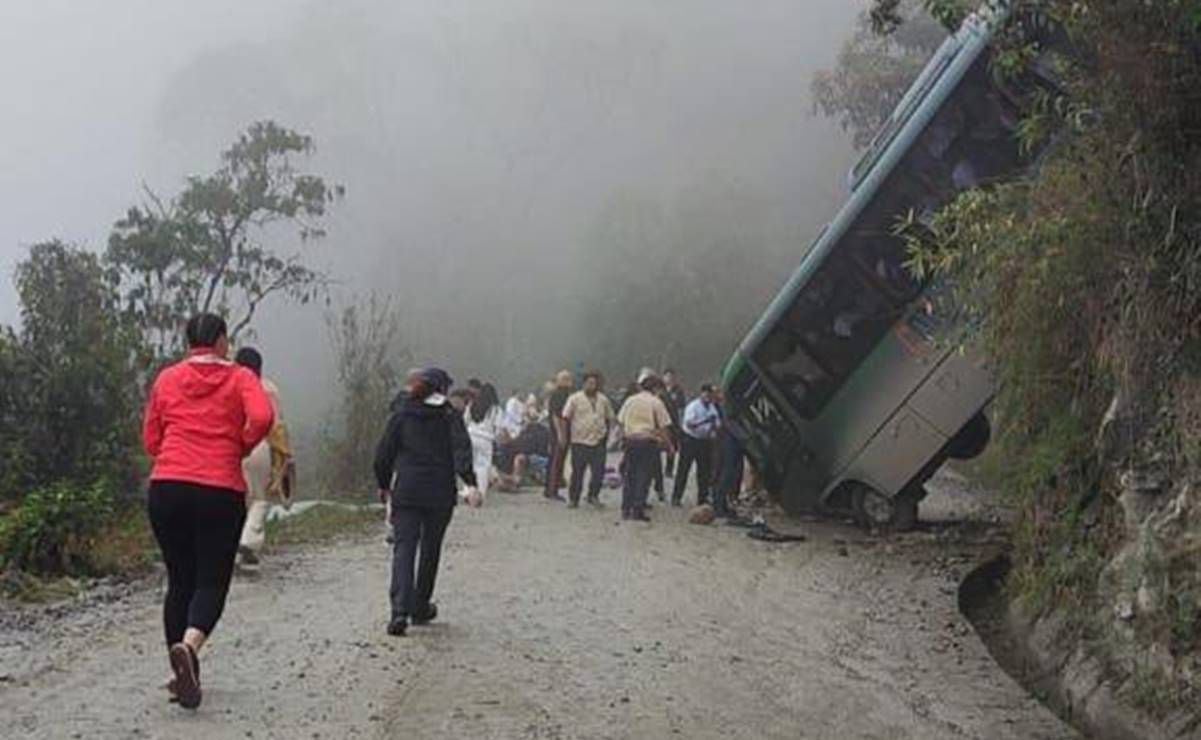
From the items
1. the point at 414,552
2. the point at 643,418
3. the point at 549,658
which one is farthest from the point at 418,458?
the point at 643,418

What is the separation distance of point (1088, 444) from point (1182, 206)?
170 centimetres

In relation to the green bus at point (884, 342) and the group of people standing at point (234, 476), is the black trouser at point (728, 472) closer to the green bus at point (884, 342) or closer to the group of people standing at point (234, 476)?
the green bus at point (884, 342)

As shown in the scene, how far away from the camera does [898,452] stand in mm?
13922

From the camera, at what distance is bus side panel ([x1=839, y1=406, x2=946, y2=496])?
1361 centimetres

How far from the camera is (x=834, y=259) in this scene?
14133 millimetres

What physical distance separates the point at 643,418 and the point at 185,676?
10360mm

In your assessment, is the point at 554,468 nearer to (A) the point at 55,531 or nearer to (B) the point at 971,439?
(B) the point at 971,439

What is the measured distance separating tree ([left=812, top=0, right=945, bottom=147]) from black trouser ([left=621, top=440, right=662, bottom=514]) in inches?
734

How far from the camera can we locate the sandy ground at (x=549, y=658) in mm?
6535

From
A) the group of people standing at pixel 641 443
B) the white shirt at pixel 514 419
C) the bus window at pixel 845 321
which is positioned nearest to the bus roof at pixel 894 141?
the bus window at pixel 845 321

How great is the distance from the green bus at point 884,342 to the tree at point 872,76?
18849 mm

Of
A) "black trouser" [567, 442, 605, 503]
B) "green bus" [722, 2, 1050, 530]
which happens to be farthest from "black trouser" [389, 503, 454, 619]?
"black trouser" [567, 442, 605, 503]

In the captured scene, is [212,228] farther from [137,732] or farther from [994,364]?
[137,732]

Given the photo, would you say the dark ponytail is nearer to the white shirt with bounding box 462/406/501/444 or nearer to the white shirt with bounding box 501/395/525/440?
the white shirt with bounding box 462/406/501/444
